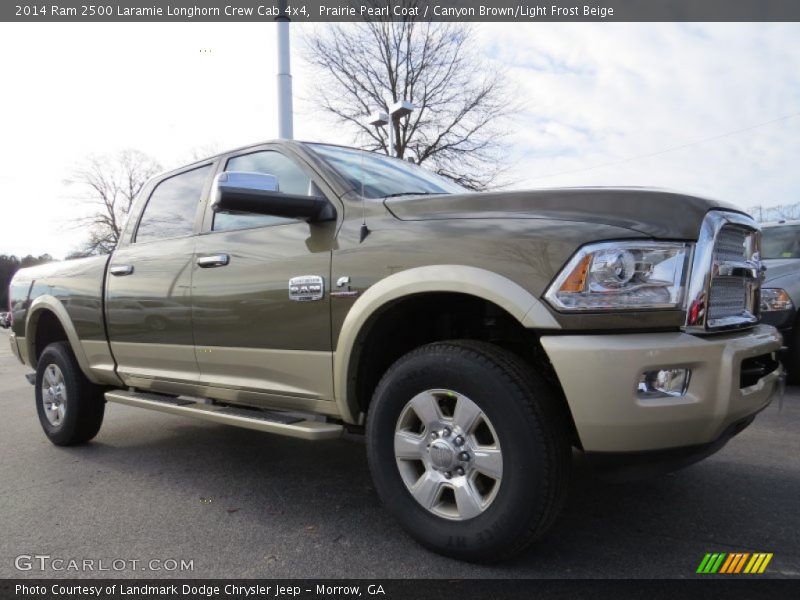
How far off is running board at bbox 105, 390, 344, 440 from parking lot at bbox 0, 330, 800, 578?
0.45 m

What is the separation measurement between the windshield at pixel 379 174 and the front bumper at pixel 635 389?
4.47ft

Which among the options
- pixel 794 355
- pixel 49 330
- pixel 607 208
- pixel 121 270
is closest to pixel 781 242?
pixel 794 355

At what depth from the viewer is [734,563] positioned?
2.32 metres

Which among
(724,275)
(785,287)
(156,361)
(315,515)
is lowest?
(315,515)

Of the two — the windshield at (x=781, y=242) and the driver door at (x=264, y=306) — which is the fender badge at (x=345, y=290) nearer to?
the driver door at (x=264, y=306)

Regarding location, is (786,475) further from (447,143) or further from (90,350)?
(447,143)

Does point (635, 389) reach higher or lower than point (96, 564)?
higher

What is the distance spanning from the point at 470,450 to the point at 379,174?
5.47ft

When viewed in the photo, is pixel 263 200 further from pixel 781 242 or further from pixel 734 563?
→ pixel 781 242

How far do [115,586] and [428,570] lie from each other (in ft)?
3.97

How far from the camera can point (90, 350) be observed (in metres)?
4.29

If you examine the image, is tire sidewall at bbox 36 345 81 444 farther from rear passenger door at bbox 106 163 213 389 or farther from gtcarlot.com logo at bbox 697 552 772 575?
gtcarlot.com logo at bbox 697 552 772 575

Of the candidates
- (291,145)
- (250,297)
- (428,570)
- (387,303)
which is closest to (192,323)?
(250,297)

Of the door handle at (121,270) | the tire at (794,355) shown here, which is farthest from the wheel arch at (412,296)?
the tire at (794,355)
